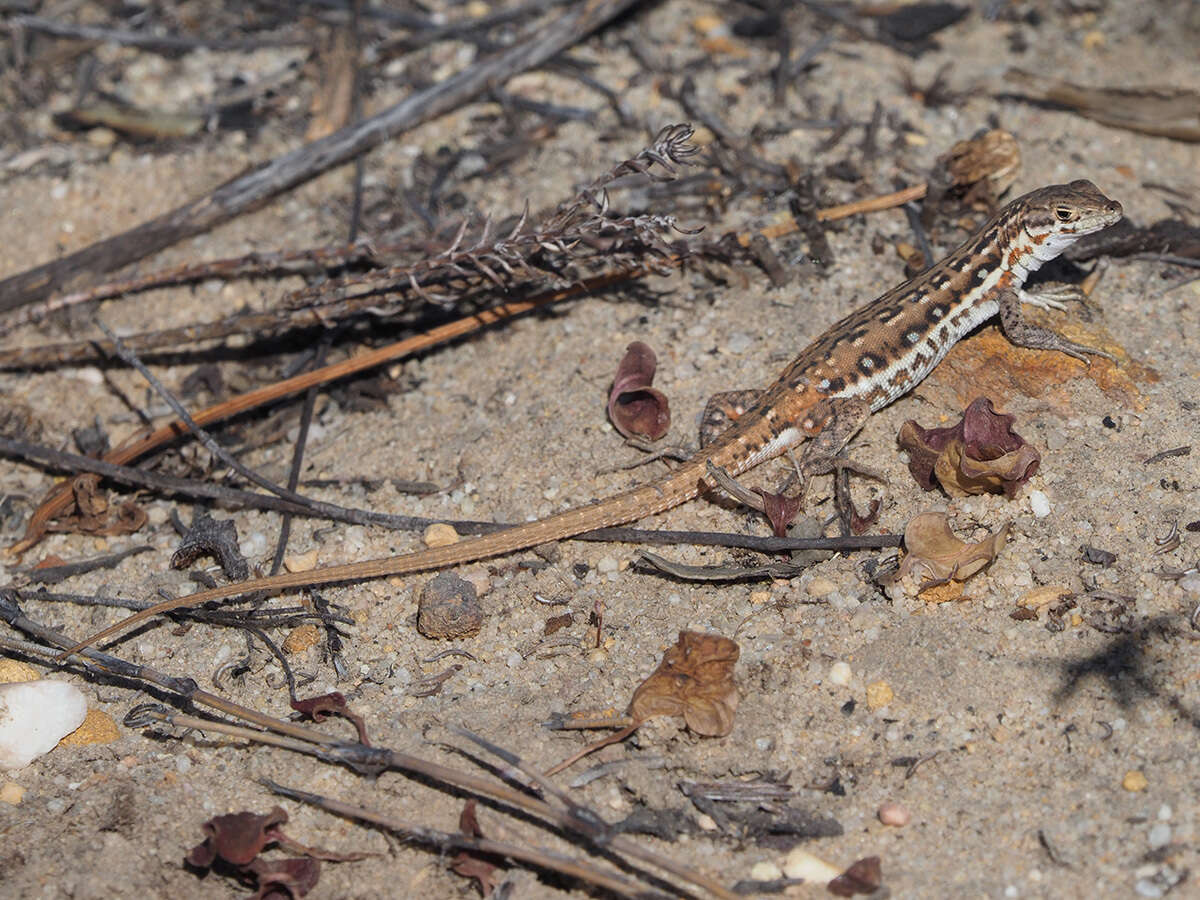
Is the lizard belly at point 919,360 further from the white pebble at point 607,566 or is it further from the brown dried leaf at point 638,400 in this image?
the white pebble at point 607,566

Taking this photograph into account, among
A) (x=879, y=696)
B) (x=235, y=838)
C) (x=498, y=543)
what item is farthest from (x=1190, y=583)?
(x=235, y=838)

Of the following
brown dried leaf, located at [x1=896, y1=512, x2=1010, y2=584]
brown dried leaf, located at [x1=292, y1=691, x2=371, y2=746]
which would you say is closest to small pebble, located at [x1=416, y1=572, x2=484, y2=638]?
brown dried leaf, located at [x1=292, y1=691, x2=371, y2=746]

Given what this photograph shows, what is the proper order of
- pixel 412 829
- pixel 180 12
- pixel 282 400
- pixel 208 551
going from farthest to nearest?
pixel 180 12 < pixel 282 400 < pixel 208 551 < pixel 412 829

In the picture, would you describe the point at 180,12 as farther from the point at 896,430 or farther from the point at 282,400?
the point at 896,430

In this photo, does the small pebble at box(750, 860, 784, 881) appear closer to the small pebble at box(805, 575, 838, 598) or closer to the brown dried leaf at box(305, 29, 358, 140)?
the small pebble at box(805, 575, 838, 598)

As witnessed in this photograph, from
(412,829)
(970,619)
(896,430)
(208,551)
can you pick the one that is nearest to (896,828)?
(970,619)
